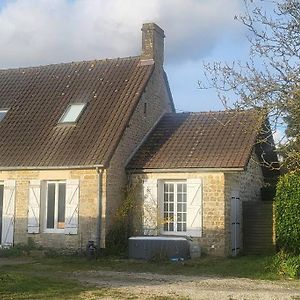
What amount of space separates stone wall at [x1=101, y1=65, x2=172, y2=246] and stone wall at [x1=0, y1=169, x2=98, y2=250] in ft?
1.65

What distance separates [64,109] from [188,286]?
1086 cm

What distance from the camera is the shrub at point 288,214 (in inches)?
663

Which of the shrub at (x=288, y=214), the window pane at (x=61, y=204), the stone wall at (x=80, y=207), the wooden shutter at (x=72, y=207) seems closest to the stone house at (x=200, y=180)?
the shrub at (x=288, y=214)

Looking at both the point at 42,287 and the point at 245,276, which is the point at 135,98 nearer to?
the point at 245,276

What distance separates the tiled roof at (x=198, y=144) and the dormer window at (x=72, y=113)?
8.71 ft

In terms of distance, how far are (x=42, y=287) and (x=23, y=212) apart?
A: 7.98 m

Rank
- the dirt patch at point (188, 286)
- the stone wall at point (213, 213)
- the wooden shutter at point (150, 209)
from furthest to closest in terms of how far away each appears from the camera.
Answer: the wooden shutter at point (150, 209), the stone wall at point (213, 213), the dirt patch at point (188, 286)

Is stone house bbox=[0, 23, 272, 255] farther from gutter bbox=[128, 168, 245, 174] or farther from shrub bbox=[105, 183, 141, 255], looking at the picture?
shrub bbox=[105, 183, 141, 255]

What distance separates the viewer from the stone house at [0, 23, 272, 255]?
18688 millimetres

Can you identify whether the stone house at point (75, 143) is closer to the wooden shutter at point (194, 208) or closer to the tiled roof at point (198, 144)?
the tiled roof at point (198, 144)

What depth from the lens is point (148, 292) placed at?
38.5 feet

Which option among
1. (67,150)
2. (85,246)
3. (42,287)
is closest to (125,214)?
(85,246)

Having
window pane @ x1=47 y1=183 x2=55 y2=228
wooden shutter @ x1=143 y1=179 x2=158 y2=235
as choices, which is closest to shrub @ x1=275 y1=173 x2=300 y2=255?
wooden shutter @ x1=143 y1=179 x2=158 y2=235

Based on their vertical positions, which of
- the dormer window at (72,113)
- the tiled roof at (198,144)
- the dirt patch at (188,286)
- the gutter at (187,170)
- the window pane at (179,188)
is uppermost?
the dormer window at (72,113)
